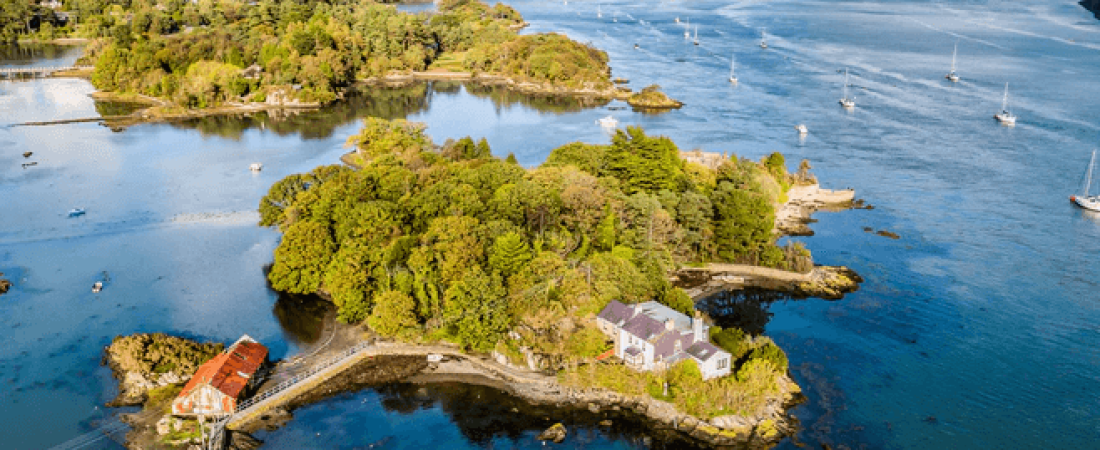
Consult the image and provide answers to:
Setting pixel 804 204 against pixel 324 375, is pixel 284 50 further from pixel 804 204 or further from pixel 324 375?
pixel 324 375

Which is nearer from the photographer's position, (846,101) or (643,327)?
(643,327)

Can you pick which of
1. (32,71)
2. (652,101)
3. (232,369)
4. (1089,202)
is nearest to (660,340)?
(232,369)

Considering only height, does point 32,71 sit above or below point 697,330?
above

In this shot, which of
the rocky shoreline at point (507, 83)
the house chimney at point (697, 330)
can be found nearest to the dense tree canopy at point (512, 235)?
the house chimney at point (697, 330)

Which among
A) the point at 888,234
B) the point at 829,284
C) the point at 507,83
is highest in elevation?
the point at 507,83

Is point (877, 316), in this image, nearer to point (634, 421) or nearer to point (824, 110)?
point (634, 421)

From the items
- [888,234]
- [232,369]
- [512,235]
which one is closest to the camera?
[232,369]

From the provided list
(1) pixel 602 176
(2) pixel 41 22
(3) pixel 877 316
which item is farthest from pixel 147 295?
(2) pixel 41 22

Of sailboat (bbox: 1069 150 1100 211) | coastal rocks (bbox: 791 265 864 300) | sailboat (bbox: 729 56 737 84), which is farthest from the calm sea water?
sailboat (bbox: 729 56 737 84)
